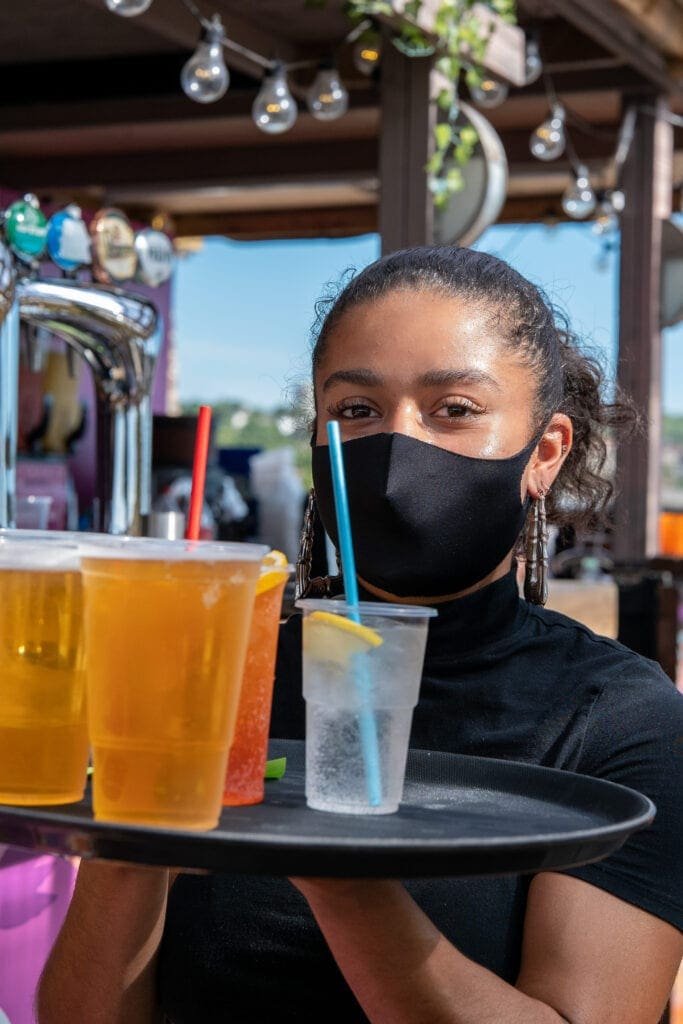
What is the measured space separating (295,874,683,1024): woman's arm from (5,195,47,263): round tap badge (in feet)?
4.23

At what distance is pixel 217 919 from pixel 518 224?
28.5ft

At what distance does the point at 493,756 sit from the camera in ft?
4.56

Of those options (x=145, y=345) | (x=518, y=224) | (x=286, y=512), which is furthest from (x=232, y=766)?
(x=518, y=224)

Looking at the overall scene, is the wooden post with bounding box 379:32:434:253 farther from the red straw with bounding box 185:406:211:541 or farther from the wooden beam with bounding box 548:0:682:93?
the red straw with bounding box 185:406:211:541

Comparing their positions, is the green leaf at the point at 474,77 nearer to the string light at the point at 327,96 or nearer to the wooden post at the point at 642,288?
the string light at the point at 327,96

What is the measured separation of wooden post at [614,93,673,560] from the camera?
241 inches

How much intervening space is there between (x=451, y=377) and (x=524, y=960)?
52cm

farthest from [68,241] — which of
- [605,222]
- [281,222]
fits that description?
[281,222]

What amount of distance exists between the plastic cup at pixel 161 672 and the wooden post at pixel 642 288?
209 inches

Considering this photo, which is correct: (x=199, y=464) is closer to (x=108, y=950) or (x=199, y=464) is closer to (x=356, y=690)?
(x=356, y=690)

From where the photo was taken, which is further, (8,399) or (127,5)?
(127,5)

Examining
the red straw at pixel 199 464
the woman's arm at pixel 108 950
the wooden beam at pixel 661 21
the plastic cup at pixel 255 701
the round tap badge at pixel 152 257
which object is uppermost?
the wooden beam at pixel 661 21

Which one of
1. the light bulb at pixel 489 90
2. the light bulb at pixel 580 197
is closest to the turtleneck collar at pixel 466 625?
the light bulb at pixel 489 90

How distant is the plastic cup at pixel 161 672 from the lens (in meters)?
0.88
